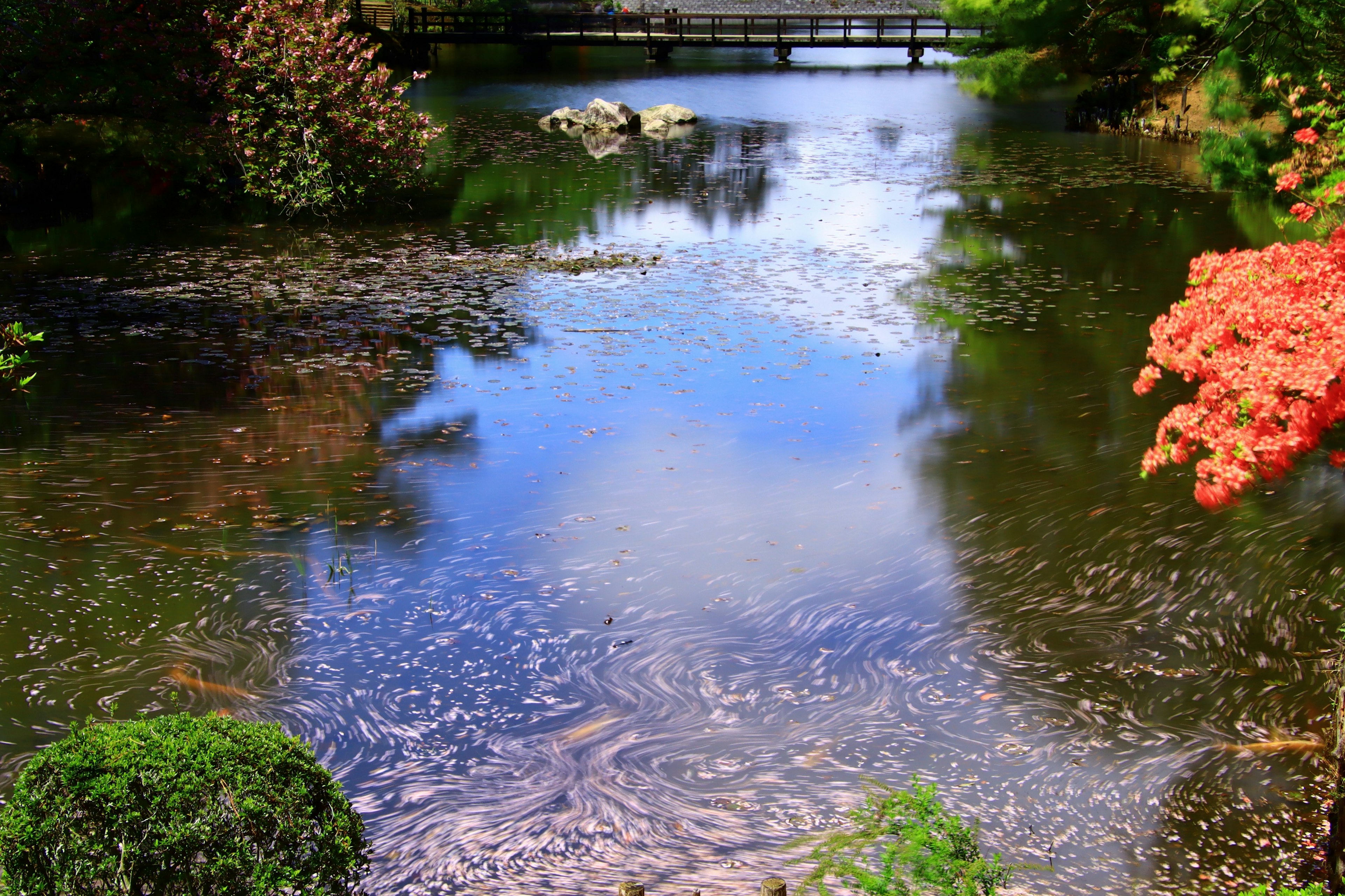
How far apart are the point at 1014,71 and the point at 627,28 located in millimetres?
29832

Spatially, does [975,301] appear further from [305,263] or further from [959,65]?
[959,65]

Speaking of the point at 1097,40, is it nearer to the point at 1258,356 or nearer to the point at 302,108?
the point at 302,108

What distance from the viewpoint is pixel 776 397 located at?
33.0 ft

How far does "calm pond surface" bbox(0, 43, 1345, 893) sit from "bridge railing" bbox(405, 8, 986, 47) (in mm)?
41355

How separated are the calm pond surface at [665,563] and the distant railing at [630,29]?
41.1m

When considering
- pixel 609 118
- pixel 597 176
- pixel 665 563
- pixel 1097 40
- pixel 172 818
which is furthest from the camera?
pixel 609 118

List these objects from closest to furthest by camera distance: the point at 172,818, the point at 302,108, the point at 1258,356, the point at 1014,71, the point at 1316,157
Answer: the point at 172,818, the point at 1258,356, the point at 302,108, the point at 1316,157, the point at 1014,71

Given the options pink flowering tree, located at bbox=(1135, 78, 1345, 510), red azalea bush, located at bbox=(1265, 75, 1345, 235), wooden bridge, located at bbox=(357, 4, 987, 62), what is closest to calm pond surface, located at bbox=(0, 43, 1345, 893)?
pink flowering tree, located at bbox=(1135, 78, 1345, 510)

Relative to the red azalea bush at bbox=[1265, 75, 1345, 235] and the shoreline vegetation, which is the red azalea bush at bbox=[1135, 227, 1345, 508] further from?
the shoreline vegetation

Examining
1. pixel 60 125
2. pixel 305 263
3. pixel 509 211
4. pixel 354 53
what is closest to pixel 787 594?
pixel 305 263

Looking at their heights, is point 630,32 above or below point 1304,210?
above

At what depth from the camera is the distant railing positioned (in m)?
52.5

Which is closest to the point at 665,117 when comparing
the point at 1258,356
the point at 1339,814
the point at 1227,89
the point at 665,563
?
A: the point at 1227,89

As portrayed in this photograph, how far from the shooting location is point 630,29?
191ft
